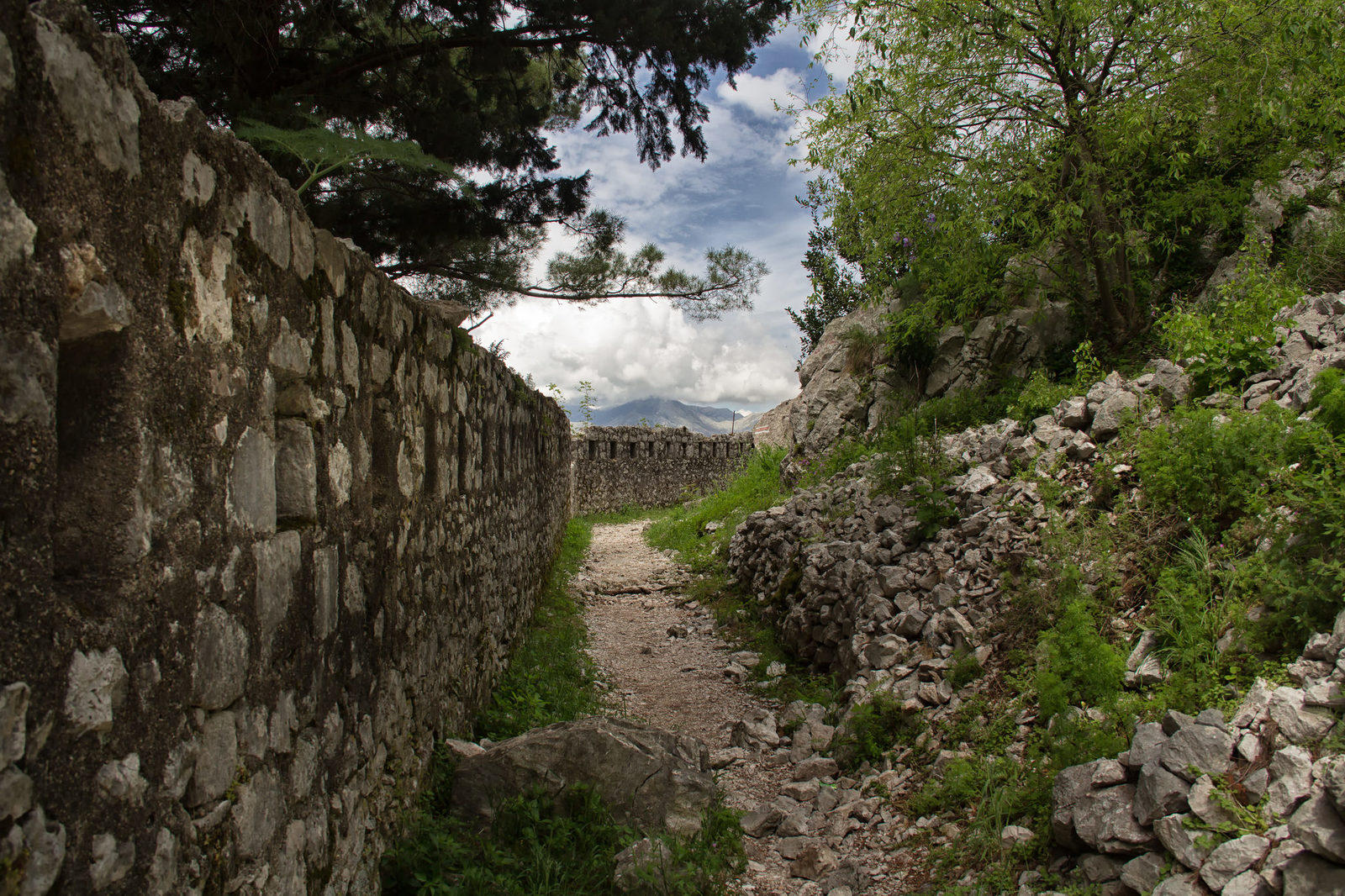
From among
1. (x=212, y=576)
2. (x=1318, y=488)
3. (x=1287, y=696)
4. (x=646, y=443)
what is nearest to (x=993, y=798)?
(x=1287, y=696)

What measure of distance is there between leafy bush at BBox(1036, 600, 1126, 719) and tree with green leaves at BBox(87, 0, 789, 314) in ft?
16.4

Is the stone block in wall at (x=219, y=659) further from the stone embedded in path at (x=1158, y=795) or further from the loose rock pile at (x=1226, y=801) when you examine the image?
the stone embedded in path at (x=1158, y=795)

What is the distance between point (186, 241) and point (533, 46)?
21.9ft

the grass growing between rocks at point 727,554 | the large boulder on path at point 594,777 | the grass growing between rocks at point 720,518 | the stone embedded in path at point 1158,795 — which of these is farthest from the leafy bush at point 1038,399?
the large boulder on path at point 594,777

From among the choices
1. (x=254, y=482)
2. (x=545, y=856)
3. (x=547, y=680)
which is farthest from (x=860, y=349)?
(x=254, y=482)

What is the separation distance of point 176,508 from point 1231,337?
639 cm

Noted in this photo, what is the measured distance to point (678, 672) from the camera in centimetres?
665

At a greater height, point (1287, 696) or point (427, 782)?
point (1287, 696)

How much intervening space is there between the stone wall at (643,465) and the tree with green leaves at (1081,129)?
11.9 meters

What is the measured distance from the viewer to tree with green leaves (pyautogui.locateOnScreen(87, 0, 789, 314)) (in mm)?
5945

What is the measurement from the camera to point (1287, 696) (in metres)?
2.92

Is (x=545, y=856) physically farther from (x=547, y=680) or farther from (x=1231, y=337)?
(x=1231, y=337)

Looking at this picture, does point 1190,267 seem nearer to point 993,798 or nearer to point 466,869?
point 993,798

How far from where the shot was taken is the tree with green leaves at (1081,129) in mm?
7480
